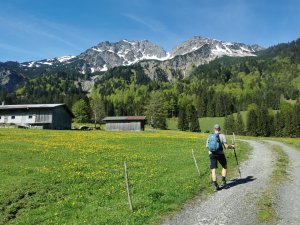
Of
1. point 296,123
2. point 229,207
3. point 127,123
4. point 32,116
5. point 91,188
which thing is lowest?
point 91,188

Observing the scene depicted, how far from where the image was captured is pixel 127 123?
126 m

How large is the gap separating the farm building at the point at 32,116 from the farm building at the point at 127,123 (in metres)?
26.1

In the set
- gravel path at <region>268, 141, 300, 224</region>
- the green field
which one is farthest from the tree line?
gravel path at <region>268, 141, 300, 224</region>

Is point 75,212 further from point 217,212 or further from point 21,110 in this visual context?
point 21,110

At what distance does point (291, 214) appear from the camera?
607 inches

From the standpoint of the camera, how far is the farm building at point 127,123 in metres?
124

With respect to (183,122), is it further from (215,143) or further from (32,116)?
(215,143)

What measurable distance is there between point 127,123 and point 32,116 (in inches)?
1365

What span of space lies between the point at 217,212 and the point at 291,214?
3.11 m

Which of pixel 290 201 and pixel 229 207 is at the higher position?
pixel 290 201

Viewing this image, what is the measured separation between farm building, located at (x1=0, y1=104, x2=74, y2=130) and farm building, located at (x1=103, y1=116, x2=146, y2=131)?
2613 centimetres

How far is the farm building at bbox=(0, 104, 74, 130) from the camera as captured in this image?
102 metres

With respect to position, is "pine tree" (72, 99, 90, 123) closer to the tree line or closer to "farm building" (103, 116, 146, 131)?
"farm building" (103, 116, 146, 131)

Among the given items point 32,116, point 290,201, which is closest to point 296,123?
point 32,116
